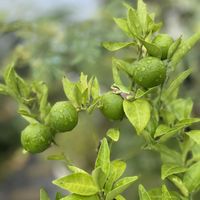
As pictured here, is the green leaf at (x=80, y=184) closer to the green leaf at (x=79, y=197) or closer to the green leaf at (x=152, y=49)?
the green leaf at (x=79, y=197)

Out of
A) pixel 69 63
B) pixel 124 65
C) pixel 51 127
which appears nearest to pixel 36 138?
pixel 51 127

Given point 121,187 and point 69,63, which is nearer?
point 121,187

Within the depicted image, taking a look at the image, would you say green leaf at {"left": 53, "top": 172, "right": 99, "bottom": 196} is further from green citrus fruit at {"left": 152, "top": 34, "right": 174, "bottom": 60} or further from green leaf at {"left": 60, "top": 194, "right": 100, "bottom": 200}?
green citrus fruit at {"left": 152, "top": 34, "right": 174, "bottom": 60}

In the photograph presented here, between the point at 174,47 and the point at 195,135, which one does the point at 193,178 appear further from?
the point at 174,47

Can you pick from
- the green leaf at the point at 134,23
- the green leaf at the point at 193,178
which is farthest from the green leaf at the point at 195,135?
the green leaf at the point at 134,23

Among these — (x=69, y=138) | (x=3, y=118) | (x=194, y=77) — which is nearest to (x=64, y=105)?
(x=194, y=77)

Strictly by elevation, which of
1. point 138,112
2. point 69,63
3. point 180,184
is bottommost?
point 69,63

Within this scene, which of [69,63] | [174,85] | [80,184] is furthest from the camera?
[69,63]

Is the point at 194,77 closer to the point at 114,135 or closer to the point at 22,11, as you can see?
the point at 22,11
